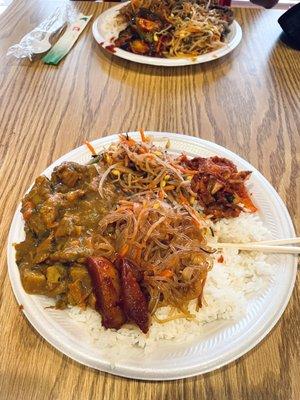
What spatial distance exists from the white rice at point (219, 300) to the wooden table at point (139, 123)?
0.13 metres

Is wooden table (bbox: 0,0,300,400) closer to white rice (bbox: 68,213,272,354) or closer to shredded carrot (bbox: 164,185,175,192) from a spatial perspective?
white rice (bbox: 68,213,272,354)

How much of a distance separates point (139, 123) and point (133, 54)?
612mm

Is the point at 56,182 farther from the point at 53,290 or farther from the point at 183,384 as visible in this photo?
the point at 183,384

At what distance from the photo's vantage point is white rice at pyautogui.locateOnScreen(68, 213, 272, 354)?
4.16ft

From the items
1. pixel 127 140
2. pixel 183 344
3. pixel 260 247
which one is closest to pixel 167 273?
pixel 183 344

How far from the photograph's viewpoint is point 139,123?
2191 mm

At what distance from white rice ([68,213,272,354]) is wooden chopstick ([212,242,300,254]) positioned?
25 mm

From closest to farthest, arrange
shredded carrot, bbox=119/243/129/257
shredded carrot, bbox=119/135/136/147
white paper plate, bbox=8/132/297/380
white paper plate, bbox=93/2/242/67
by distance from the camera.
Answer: white paper plate, bbox=8/132/297/380 → shredded carrot, bbox=119/243/129/257 → shredded carrot, bbox=119/135/136/147 → white paper plate, bbox=93/2/242/67

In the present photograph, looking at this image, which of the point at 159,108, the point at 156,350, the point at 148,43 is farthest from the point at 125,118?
the point at 156,350

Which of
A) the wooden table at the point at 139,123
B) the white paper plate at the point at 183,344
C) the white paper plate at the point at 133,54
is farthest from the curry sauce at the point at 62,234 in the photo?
the white paper plate at the point at 133,54

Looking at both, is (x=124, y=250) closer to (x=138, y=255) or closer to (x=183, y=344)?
(x=138, y=255)

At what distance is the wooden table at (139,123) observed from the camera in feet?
3.92

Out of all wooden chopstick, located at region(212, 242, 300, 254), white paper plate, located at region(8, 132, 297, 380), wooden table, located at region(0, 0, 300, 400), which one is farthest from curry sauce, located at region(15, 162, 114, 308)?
wooden chopstick, located at region(212, 242, 300, 254)

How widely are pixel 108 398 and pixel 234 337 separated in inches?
17.8
